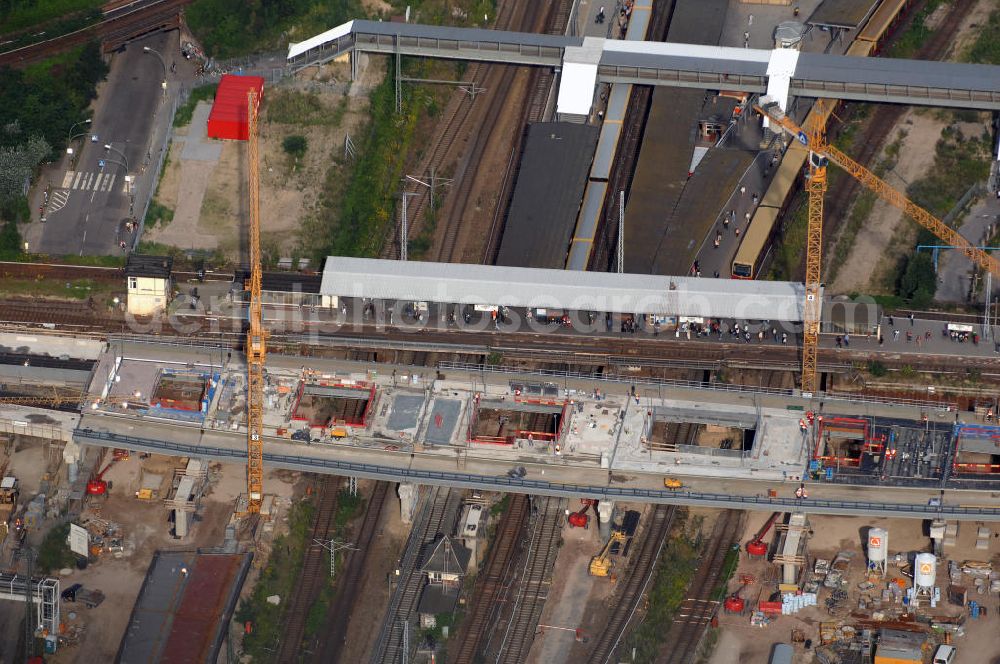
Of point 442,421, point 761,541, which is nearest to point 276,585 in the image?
point 442,421

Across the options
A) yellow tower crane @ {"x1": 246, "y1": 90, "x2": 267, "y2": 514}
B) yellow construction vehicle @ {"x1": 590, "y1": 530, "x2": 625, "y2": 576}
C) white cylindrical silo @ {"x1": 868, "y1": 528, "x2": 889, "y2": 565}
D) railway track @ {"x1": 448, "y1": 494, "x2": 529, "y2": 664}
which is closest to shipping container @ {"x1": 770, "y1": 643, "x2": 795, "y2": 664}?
white cylindrical silo @ {"x1": 868, "y1": 528, "x2": 889, "y2": 565}

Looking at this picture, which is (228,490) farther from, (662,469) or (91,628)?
(662,469)

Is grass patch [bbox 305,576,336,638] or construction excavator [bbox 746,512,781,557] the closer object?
grass patch [bbox 305,576,336,638]

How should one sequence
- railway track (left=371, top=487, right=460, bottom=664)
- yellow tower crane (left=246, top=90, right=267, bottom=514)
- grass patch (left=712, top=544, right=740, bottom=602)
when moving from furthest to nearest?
1. yellow tower crane (left=246, top=90, right=267, bottom=514)
2. grass patch (left=712, top=544, right=740, bottom=602)
3. railway track (left=371, top=487, right=460, bottom=664)

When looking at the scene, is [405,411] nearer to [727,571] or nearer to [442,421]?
[442,421]

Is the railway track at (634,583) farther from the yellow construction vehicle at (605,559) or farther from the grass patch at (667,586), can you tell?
the yellow construction vehicle at (605,559)

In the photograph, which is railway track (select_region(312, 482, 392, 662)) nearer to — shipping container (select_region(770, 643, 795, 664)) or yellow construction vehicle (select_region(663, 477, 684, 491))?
yellow construction vehicle (select_region(663, 477, 684, 491))

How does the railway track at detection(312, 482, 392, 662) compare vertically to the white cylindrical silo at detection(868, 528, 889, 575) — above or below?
below
